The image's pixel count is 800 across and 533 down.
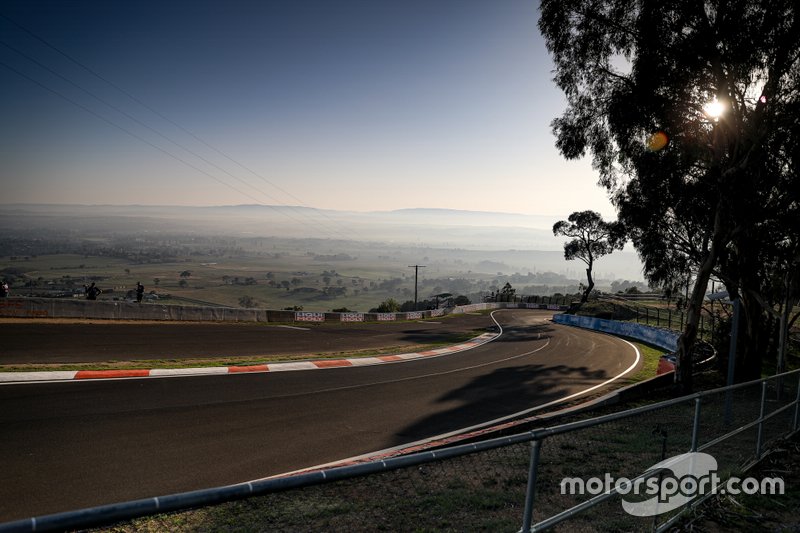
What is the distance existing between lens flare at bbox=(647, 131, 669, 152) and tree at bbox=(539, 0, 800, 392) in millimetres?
48

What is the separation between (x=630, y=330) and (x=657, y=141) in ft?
78.6

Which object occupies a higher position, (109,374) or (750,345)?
(750,345)

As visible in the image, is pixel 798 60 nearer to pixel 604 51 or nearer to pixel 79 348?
pixel 604 51

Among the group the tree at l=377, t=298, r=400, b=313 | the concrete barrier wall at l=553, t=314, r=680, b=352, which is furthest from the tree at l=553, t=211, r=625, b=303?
the tree at l=377, t=298, r=400, b=313

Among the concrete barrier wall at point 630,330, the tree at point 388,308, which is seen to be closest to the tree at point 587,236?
the concrete barrier wall at point 630,330

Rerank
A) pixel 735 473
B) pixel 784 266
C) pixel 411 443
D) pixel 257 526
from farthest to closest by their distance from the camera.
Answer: pixel 784 266
pixel 411 443
pixel 735 473
pixel 257 526

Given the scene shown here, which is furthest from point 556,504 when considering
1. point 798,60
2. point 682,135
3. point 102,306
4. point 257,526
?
point 102,306

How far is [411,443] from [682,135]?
601 inches

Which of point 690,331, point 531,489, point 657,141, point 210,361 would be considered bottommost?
point 210,361

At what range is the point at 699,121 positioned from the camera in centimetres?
1641

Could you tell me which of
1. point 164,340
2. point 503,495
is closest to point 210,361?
point 164,340

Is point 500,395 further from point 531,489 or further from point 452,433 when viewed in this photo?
point 531,489

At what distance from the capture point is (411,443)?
1005 cm

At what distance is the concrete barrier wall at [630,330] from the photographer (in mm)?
30844
